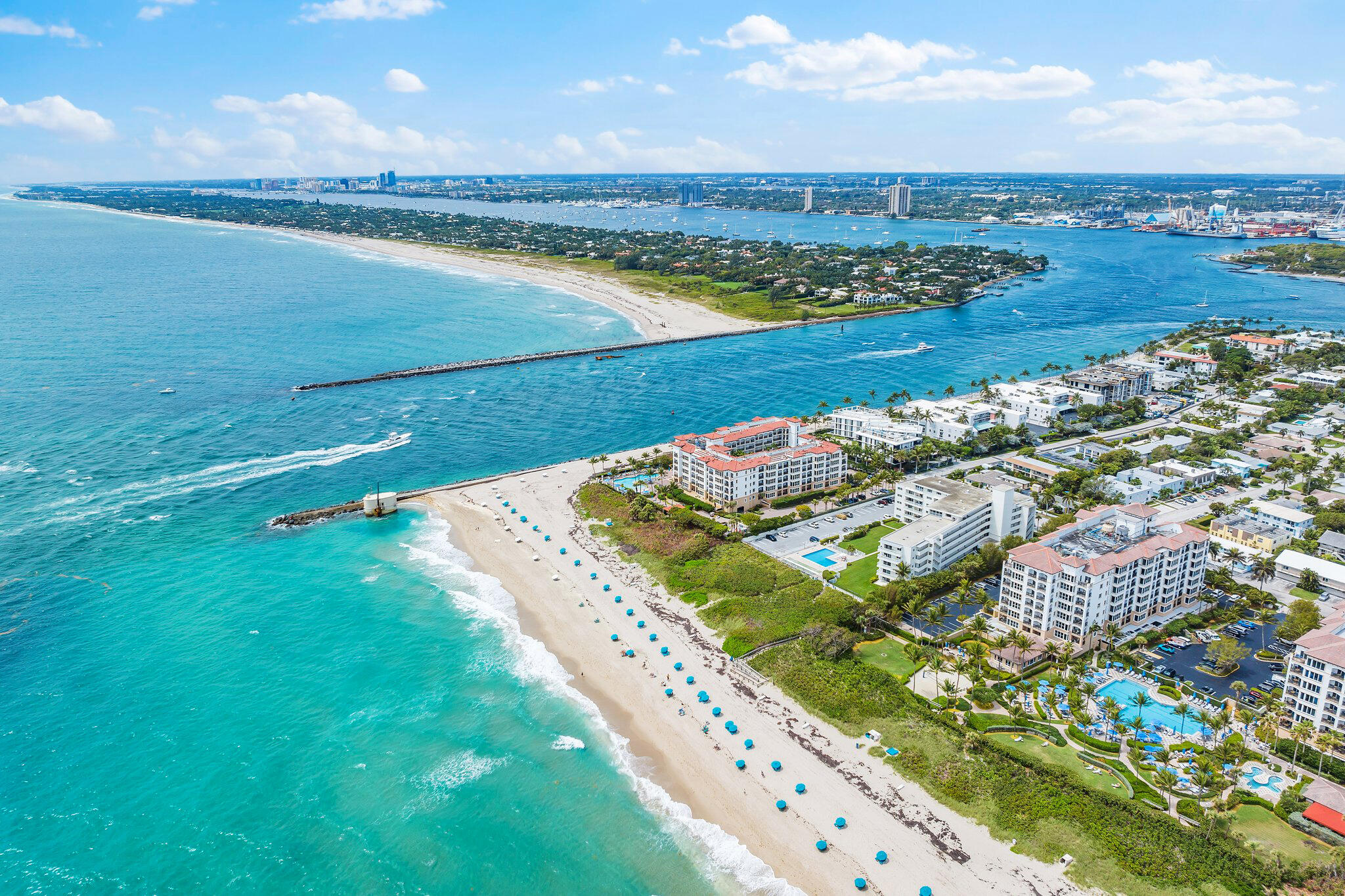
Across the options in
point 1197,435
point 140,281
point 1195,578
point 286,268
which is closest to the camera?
point 1195,578

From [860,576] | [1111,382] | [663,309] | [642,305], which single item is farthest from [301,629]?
[642,305]

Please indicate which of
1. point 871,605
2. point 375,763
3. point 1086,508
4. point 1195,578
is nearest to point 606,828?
point 375,763

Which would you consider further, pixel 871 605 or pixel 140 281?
pixel 140 281

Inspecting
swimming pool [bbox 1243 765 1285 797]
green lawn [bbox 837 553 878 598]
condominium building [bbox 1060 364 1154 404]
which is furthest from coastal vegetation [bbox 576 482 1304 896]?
condominium building [bbox 1060 364 1154 404]

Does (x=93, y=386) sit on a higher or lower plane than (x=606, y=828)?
higher

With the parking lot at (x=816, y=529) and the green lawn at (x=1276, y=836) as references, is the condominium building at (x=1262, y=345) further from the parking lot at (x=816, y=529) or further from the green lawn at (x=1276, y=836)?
the green lawn at (x=1276, y=836)

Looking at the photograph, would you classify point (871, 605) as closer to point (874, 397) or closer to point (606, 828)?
point (606, 828)
